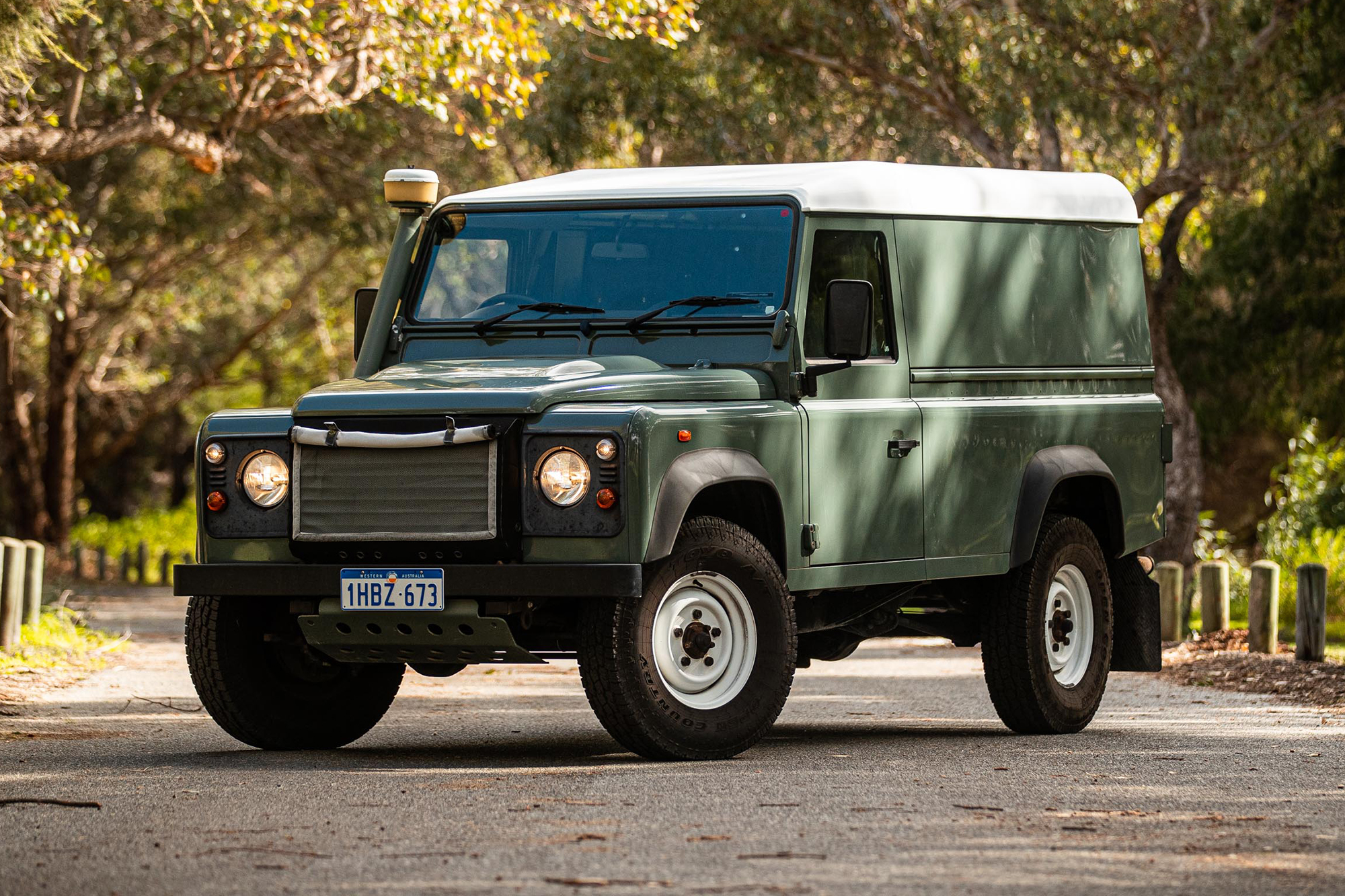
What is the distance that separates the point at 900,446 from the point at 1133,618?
2.37 m

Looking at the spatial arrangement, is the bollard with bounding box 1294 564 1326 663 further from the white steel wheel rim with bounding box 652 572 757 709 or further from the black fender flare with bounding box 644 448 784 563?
Result: the black fender flare with bounding box 644 448 784 563

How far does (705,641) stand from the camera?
887 centimetres

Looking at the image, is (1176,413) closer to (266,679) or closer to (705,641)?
(705,641)

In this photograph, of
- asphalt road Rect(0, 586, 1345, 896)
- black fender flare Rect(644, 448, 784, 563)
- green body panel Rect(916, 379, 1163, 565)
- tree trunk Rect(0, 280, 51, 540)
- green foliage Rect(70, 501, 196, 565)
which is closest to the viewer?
asphalt road Rect(0, 586, 1345, 896)

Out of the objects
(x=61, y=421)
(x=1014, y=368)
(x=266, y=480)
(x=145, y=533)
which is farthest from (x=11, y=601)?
(x=145, y=533)

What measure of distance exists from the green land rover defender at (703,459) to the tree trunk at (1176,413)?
10.2m

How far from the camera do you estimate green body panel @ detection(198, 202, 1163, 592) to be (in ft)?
28.1

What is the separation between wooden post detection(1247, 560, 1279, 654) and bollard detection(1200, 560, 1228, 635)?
4.73ft

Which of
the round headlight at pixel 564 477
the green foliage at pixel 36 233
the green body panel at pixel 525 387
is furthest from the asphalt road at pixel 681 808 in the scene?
the green foliage at pixel 36 233

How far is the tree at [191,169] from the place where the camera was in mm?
16344

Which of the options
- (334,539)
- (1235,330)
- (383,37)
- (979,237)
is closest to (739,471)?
(334,539)

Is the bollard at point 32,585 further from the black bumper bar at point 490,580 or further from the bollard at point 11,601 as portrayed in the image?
the black bumper bar at point 490,580

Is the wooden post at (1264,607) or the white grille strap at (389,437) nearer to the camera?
the white grille strap at (389,437)

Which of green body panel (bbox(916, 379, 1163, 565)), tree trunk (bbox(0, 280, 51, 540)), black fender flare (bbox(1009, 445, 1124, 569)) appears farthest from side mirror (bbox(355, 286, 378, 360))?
tree trunk (bbox(0, 280, 51, 540))
